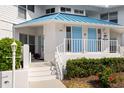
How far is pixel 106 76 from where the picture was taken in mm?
11469

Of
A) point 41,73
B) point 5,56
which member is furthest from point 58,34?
point 5,56

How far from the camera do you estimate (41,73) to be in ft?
43.4

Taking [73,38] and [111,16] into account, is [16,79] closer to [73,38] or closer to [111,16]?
[73,38]

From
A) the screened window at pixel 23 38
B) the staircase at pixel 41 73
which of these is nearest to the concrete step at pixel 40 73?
the staircase at pixel 41 73

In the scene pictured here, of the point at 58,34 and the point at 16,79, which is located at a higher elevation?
the point at 58,34

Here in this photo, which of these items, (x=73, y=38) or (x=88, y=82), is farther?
(x=73, y=38)

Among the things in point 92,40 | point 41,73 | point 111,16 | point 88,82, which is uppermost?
point 111,16

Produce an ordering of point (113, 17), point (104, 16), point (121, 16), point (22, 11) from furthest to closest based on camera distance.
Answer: point (104, 16)
point (113, 17)
point (121, 16)
point (22, 11)

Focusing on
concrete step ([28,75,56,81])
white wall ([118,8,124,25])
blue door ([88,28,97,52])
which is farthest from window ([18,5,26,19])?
white wall ([118,8,124,25])

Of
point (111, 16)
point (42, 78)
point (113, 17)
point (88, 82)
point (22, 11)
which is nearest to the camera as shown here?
point (88, 82)

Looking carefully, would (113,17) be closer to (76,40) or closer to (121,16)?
(121,16)

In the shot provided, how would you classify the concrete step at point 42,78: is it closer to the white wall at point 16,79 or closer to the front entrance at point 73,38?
the white wall at point 16,79

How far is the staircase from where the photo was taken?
12.9 m

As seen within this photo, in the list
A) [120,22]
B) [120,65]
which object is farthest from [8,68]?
[120,22]
